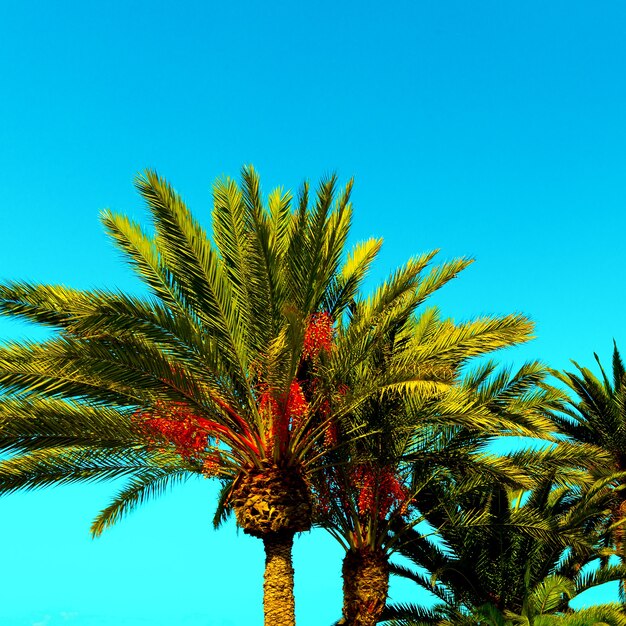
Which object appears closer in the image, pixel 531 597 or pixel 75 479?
pixel 75 479

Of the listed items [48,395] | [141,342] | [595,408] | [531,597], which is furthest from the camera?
[595,408]

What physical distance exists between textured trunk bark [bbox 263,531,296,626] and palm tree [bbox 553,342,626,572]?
1035 centimetres

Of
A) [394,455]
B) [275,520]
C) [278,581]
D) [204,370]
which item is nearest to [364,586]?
[394,455]

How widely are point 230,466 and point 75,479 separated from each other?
8.44 feet

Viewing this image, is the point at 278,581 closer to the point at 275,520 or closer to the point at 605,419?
the point at 275,520

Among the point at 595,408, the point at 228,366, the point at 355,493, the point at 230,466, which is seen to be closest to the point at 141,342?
the point at 228,366

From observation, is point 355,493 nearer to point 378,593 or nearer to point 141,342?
point 378,593

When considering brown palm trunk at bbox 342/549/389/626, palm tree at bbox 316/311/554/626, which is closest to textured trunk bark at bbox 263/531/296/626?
palm tree at bbox 316/311/554/626

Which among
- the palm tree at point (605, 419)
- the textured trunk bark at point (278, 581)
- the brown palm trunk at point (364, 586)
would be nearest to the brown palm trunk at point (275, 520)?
the textured trunk bark at point (278, 581)

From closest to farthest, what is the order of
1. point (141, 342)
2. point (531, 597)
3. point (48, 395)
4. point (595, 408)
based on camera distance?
1. point (141, 342)
2. point (48, 395)
3. point (531, 597)
4. point (595, 408)

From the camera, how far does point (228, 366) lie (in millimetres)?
14398

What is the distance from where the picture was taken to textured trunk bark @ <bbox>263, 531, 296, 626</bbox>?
13.8 m

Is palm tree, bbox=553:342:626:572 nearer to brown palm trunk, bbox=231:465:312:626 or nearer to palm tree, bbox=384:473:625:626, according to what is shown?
palm tree, bbox=384:473:625:626

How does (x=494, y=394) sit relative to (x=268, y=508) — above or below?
Result: above
